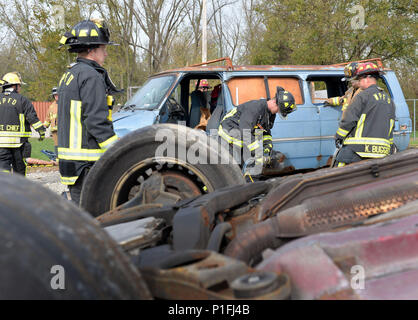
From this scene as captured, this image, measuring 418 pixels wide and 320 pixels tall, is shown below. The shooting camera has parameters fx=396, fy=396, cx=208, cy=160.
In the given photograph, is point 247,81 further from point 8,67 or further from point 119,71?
point 8,67

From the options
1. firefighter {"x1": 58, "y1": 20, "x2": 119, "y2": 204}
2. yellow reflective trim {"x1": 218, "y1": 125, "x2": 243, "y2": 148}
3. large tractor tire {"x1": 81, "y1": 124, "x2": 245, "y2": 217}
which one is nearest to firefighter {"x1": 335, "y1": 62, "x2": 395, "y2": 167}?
yellow reflective trim {"x1": 218, "y1": 125, "x2": 243, "y2": 148}

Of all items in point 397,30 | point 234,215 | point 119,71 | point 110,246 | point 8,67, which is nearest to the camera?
point 110,246

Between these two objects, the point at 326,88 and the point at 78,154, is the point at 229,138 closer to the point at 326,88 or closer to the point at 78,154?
the point at 78,154

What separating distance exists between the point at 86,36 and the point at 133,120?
10.1 ft

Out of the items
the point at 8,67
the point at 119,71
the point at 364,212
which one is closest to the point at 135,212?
the point at 364,212

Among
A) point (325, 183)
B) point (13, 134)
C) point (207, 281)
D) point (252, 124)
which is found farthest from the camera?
point (13, 134)

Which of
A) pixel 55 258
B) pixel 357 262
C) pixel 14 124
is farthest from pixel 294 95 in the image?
pixel 55 258

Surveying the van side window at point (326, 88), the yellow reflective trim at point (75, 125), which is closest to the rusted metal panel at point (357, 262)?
the yellow reflective trim at point (75, 125)

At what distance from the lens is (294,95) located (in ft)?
22.8

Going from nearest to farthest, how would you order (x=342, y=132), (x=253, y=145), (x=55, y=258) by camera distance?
(x=55, y=258), (x=342, y=132), (x=253, y=145)

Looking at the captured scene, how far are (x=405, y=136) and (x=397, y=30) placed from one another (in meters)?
11.0

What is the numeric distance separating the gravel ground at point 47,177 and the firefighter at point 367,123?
5201 millimetres

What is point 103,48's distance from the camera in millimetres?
3232

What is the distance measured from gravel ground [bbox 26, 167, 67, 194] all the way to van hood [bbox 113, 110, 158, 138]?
81.7 inches
